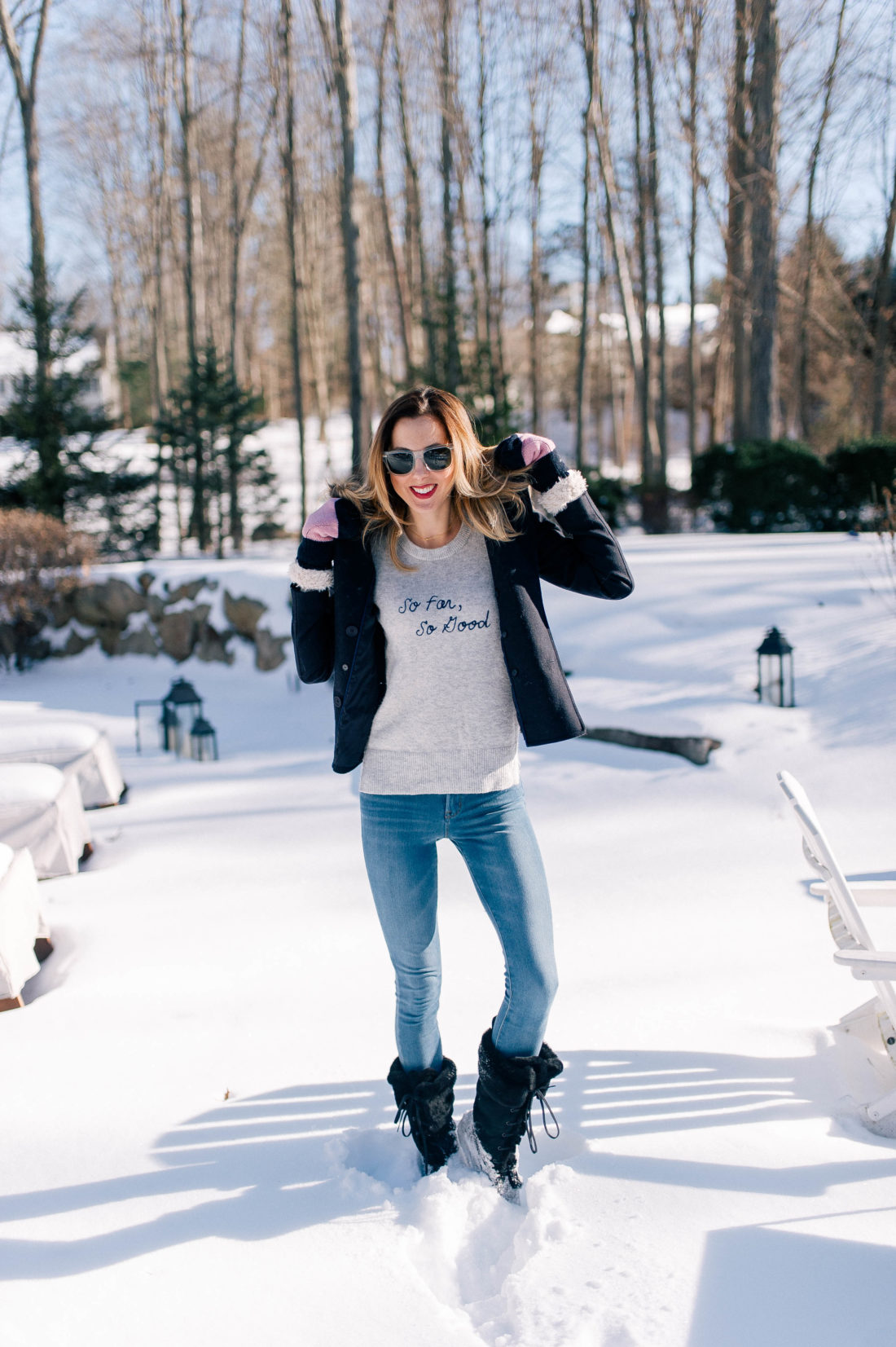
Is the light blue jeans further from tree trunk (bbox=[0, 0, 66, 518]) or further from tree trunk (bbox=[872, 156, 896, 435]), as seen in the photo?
tree trunk (bbox=[872, 156, 896, 435])

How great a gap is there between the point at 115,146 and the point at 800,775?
2536 cm

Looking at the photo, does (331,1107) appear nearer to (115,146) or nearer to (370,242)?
(115,146)

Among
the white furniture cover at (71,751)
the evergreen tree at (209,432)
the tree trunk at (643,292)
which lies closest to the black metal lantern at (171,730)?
the white furniture cover at (71,751)

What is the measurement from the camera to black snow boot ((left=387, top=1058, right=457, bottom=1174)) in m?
2.26

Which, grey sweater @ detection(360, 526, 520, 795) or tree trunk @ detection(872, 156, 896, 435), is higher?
tree trunk @ detection(872, 156, 896, 435)

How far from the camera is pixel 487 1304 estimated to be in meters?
1.90

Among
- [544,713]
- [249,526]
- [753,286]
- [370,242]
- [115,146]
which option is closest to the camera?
Answer: [544,713]

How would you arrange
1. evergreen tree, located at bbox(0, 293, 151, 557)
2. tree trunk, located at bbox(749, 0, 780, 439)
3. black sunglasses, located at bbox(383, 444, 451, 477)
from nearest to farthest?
black sunglasses, located at bbox(383, 444, 451, 477)
tree trunk, located at bbox(749, 0, 780, 439)
evergreen tree, located at bbox(0, 293, 151, 557)

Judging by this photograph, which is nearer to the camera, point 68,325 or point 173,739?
point 173,739

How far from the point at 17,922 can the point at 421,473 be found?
2.24 m

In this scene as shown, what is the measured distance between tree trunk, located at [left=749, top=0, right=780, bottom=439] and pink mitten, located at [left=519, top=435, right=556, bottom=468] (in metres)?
12.8

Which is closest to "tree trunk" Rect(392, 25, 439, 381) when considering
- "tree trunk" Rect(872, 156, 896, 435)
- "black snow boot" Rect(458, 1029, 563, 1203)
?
"tree trunk" Rect(872, 156, 896, 435)

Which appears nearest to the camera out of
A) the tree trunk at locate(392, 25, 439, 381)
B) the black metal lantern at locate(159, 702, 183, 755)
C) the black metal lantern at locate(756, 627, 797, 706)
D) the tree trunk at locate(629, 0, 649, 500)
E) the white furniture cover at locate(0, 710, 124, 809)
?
the white furniture cover at locate(0, 710, 124, 809)

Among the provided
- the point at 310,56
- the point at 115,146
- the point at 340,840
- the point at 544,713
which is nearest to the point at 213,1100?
the point at 544,713
